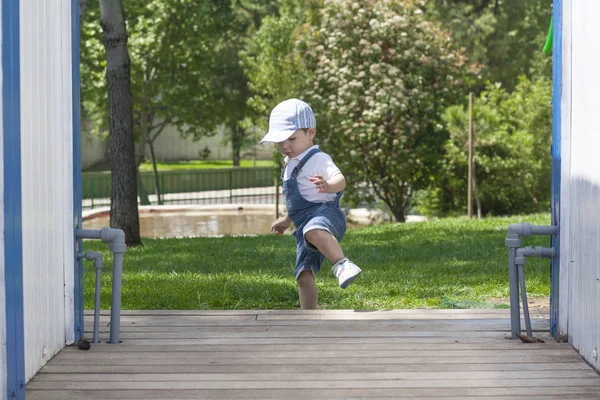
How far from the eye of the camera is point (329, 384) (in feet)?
12.4

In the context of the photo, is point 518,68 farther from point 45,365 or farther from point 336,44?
point 45,365

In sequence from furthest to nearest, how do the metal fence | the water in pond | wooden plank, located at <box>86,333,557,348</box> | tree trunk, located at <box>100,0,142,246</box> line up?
the metal fence
the water in pond
tree trunk, located at <box>100,0,142,246</box>
wooden plank, located at <box>86,333,557,348</box>

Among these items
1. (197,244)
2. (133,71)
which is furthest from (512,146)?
(133,71)

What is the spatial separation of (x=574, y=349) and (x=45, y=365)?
95.8 inches

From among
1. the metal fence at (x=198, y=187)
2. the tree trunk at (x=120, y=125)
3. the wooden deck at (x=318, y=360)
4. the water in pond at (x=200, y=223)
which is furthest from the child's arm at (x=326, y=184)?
the metal fence at (x=198, y=187)

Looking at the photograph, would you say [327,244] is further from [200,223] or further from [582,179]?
[200,223]

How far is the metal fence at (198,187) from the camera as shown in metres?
27.2

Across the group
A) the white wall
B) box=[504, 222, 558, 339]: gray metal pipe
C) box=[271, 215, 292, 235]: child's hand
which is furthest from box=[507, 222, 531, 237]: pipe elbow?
the white wall

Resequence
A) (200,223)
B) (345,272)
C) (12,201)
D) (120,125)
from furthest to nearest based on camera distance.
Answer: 1. (200,223)
2. (120,125)
3. (345,272)
4. (12,201)

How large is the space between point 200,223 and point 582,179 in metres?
18.2

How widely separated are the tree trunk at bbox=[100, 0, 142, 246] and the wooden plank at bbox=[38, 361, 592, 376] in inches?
292

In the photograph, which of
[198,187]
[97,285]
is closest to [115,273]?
[97,285]

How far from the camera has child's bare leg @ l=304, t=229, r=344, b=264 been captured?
5.20m

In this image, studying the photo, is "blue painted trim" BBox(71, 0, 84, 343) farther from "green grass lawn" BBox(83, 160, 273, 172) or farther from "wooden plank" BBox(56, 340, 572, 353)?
"green grass lawn" BBox(83, 160, 273, 172)
